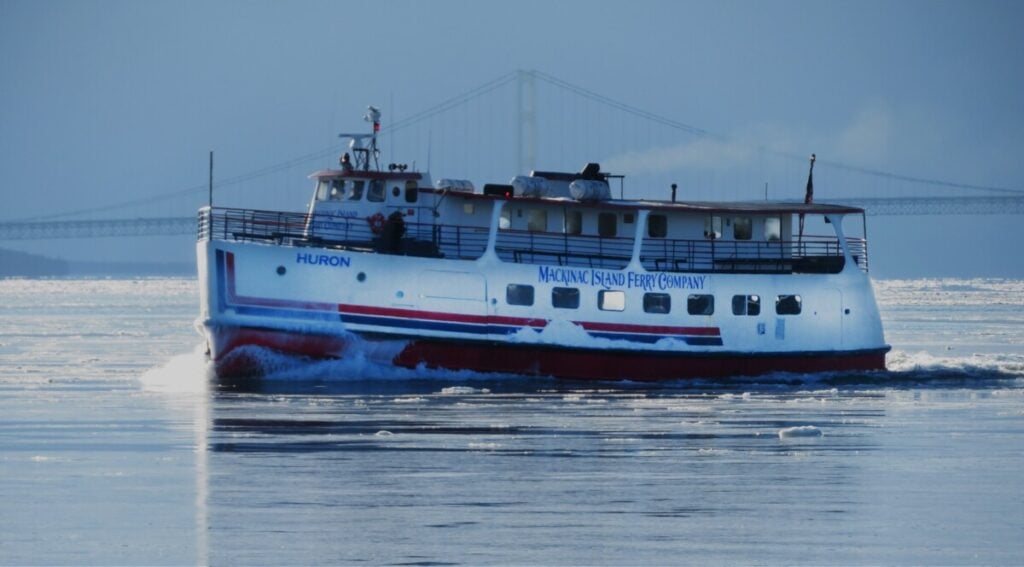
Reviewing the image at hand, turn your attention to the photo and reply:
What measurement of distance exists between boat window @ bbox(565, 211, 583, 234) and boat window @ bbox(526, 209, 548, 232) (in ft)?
1.59

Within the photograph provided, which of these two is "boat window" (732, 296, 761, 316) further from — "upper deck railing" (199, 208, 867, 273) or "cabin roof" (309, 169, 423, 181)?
"cabin roof" (309, 169, 423, 181)

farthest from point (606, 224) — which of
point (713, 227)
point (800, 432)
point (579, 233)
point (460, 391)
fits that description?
point (800, 432)

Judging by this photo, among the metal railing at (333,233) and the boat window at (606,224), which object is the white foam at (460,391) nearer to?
the metal railing at (333,233)

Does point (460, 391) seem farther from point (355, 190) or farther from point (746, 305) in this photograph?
point (746, 305)

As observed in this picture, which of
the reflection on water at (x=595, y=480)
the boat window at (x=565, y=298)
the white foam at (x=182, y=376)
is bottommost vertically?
the reflection on water at (x=595, y=480)

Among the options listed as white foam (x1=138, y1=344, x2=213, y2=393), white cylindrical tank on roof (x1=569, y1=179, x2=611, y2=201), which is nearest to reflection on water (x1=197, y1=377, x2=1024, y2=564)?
white foam (x1=138, y1=344, x2=213, y2=393)

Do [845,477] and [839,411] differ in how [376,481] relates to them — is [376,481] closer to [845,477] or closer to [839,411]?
[845,477]

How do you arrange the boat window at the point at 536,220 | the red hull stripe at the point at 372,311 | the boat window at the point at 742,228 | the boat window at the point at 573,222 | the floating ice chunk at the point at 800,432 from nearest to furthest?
1. the floating ice chunk at the point at 800,432
2. the red hull stripe at the point at 372,311
3. the boat window at the point at 536,220
4. the boat window at the point at 573,222
5. the boat window at the point at 742,228

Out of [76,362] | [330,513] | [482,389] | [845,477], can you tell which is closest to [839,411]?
[482,389]

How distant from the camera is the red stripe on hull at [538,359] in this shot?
33.4 m

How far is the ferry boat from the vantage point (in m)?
33.4

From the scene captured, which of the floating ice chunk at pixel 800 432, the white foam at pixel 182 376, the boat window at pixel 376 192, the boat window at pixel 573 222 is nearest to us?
the floating ice chunk at pixel 800 432

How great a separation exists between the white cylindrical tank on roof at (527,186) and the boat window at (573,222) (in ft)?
2.83

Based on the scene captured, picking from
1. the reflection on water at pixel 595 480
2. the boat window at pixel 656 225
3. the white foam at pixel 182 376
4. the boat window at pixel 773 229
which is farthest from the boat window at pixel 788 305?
the white foam at pixel 182 376
